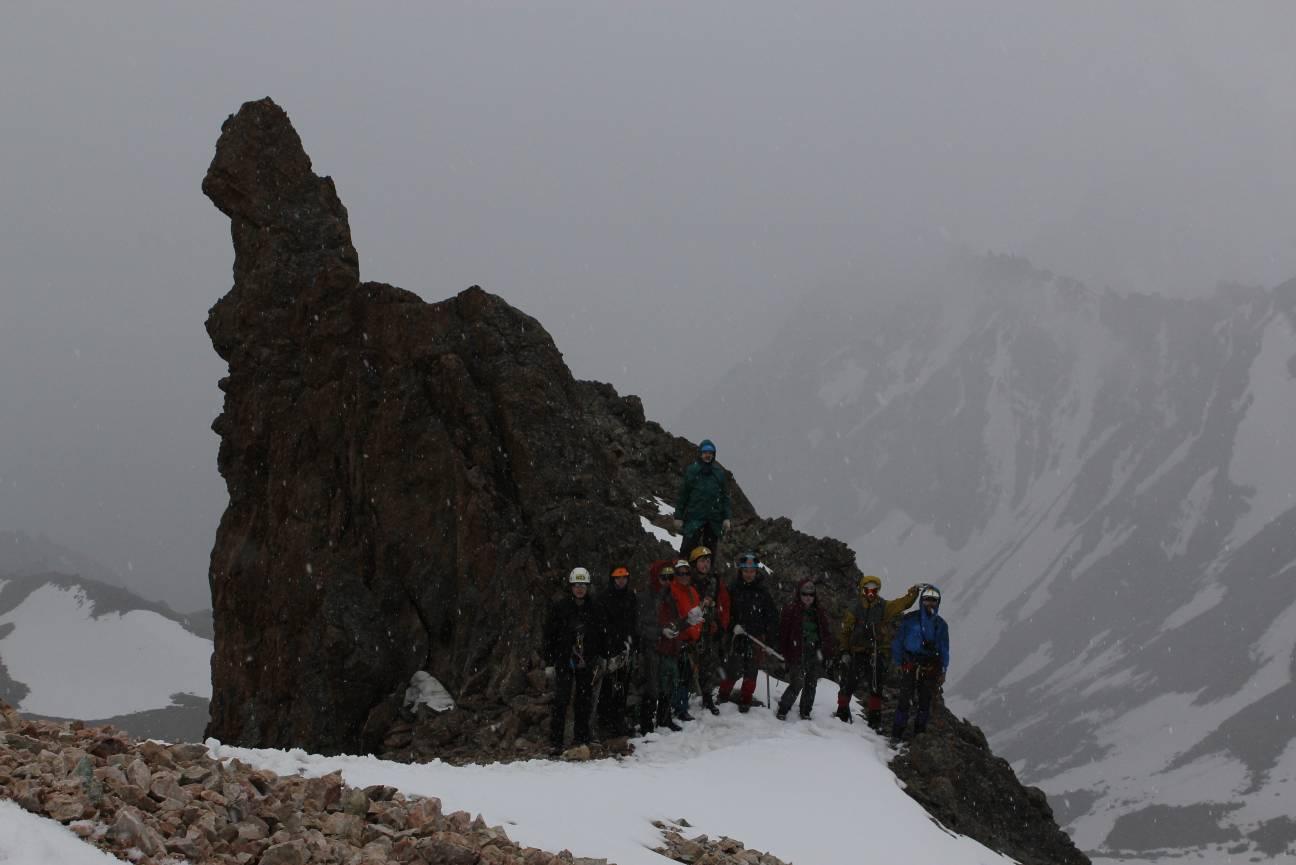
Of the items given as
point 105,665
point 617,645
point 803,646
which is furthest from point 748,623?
point 105,665

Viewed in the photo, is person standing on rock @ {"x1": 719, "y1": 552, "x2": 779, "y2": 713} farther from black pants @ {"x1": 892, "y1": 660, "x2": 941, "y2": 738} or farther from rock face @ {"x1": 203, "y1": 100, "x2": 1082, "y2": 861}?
rock face @ {"x1": 203, "y1": 100, "x2": 1082, "y2": 861}

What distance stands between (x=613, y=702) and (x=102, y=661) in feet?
627

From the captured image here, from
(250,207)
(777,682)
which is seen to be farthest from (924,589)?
(250,207)

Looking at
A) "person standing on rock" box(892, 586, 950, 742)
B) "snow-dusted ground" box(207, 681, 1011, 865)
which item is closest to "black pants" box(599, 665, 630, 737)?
"snow-dusted ground" box(207, 681, 1011, 865)

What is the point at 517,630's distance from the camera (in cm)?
2177

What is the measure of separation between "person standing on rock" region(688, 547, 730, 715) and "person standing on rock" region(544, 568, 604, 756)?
2730 millimetres

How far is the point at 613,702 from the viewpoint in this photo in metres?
17.7

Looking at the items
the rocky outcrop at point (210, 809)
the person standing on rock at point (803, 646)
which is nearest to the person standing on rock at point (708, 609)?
the person standing on rock at point (803, 646)

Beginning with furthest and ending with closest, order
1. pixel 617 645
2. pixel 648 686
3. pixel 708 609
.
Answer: pixel 708 609 < pixel 648 686 < pixel 617 645

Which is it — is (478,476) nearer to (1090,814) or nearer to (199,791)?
(199,791)

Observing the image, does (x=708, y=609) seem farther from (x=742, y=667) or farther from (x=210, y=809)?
(x=210, y=809)

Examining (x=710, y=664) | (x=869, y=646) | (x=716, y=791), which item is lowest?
(x=716, y=791)

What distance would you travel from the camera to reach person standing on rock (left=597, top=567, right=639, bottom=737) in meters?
A: 17.0

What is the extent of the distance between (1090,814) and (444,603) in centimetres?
14866
